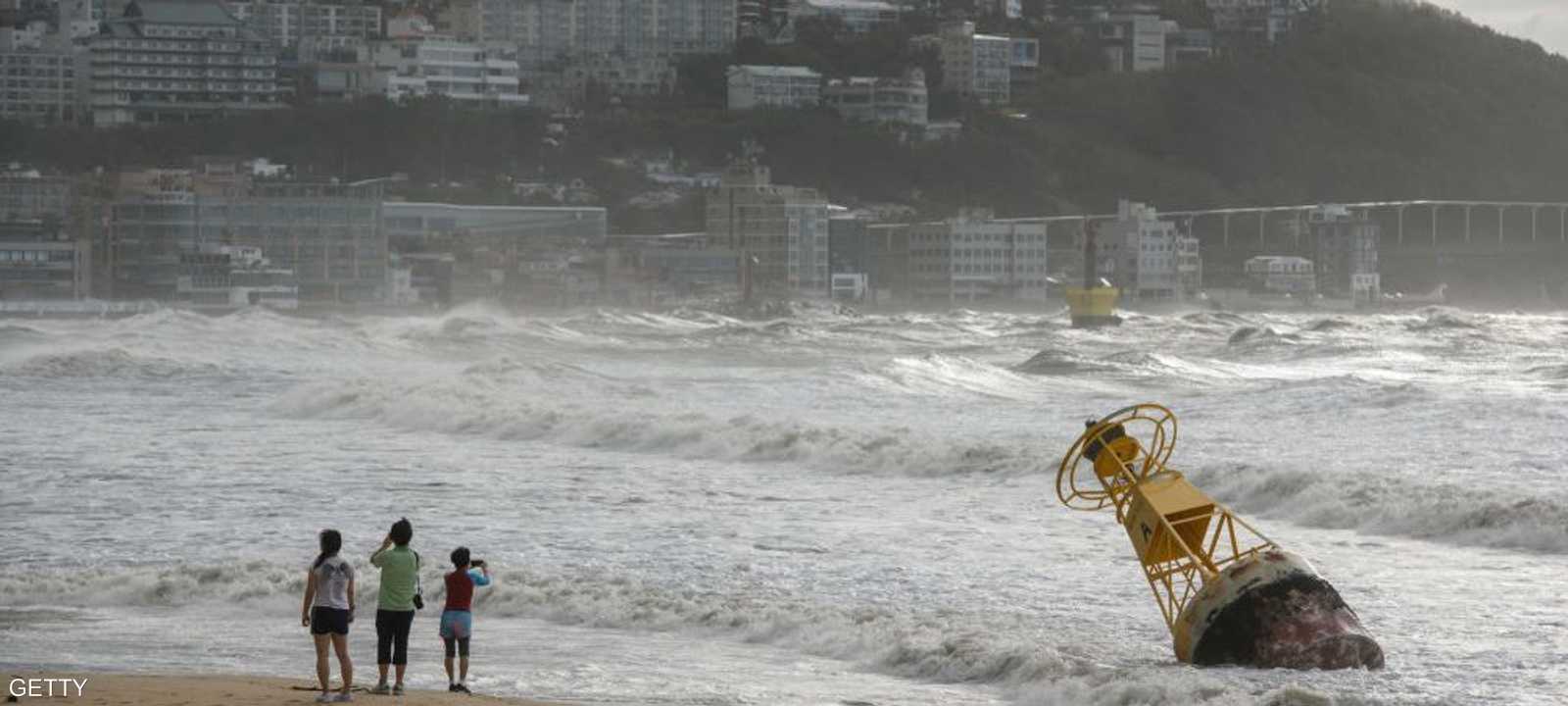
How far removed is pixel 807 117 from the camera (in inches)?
6688

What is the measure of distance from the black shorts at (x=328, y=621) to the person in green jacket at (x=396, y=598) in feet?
0.66

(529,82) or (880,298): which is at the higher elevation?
(529,82)

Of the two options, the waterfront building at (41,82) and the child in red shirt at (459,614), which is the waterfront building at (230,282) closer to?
the waterfront building at (41,82)

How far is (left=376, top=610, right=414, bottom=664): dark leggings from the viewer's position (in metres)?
12.6

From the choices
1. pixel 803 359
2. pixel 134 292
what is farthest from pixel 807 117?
pixel 803 359

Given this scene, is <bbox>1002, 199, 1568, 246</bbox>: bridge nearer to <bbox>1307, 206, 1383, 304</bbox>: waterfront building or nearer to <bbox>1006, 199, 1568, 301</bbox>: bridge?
<bbox>1006, 199, 1568, 301</bbox>: bridge

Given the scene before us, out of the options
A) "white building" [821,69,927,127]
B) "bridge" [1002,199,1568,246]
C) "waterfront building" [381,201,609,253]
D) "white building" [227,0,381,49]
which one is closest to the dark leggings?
"waterfront building" [381,201,609,253]

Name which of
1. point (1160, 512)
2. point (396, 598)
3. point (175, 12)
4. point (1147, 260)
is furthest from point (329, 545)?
point (175, 12)

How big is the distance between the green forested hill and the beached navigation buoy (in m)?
128

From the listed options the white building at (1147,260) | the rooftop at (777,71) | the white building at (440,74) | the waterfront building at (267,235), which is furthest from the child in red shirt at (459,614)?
the rooftop at (777,71)

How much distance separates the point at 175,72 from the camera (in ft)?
525

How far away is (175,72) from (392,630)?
153 m

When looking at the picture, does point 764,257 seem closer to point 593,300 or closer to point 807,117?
point 593,300

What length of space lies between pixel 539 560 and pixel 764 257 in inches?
4297
